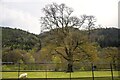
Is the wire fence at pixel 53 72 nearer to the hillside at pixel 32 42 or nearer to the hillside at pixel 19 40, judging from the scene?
the hillside at pixel 32 42

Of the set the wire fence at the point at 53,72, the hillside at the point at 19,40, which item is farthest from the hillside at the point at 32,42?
the wire fence at the point at 53,72

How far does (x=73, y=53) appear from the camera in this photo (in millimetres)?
23031

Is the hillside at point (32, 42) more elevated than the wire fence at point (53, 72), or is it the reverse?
the hillside at point (32, 42)

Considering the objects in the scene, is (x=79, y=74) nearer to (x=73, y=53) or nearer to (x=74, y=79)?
(x=74, y=79)

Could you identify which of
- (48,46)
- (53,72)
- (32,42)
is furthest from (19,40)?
(53,72)

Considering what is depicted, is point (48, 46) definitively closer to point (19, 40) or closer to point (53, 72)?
point (19, 40)

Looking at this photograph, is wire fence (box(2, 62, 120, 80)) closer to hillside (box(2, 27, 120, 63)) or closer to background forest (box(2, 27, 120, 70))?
background forest (box(2, 27, 120, 70))

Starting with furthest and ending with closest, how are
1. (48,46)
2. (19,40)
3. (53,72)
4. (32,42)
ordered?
(32,42) → (19,40) → (48,46) → (53,72)

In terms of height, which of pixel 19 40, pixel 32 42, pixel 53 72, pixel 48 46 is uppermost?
pixel 19 40

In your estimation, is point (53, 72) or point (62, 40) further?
point (62, 40)

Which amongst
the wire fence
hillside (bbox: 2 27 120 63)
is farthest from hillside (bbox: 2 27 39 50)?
the wire fence

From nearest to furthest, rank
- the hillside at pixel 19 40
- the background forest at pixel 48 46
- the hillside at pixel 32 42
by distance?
the background forest at pixel 48 46, the hillside at pixel 32 42, the hillside at pixel 19 40

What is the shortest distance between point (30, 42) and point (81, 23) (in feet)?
23.5

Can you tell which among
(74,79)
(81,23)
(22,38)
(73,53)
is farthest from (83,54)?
(74,79)
